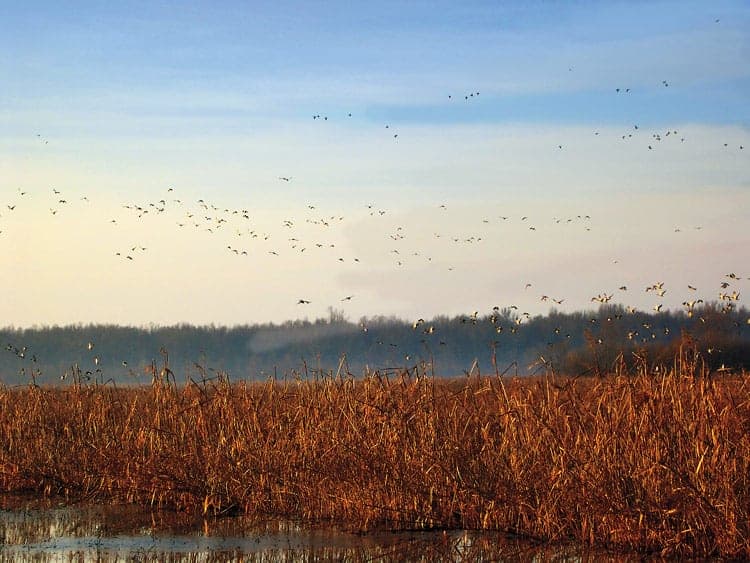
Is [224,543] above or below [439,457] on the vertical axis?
below

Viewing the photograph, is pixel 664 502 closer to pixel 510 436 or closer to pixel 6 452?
pixel 510 436

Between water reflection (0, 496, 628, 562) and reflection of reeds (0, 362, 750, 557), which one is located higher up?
reflection of reeds (0, 362, 750, 557)

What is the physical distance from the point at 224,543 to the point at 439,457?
2324 millimetres

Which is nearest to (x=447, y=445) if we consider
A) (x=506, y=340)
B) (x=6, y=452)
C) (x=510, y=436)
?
(x=510, y=436)

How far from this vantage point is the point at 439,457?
438 inches

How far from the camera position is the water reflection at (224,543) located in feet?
32.1

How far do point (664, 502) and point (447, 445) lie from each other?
243cm

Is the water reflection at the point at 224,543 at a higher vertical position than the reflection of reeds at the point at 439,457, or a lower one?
lower

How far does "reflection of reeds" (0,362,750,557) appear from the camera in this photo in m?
9.82

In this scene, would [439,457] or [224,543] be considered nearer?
[224,543]

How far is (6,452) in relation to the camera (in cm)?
1451

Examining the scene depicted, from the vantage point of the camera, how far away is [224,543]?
10.4 meters

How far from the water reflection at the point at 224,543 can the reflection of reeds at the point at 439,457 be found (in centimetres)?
41

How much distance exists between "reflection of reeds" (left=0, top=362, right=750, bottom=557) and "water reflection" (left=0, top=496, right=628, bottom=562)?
A: 16.0 inches
